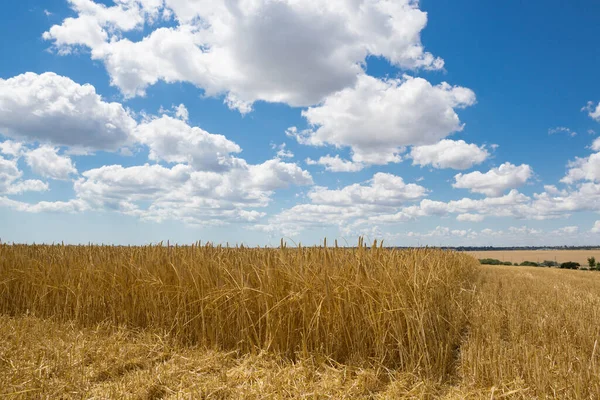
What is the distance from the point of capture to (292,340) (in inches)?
168

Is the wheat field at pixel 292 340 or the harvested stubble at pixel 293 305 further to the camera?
the harvested stubble at pixel 293 305

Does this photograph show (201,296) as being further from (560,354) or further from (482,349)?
(560,354)

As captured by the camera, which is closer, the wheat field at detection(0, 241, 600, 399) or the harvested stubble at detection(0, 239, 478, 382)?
the wheat field at detection(0, 241, 600, 399)

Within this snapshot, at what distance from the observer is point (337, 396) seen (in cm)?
330

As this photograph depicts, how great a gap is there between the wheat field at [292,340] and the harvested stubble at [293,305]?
18 millimetres

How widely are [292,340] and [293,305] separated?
379 mm

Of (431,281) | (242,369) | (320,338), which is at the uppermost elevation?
(431,281)

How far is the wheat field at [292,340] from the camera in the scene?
344cm

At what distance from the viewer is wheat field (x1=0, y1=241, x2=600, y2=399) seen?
344 centimetres

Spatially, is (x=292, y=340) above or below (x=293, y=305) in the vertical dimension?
below

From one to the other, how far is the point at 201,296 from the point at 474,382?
327 cm

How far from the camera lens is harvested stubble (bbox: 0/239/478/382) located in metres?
3.88

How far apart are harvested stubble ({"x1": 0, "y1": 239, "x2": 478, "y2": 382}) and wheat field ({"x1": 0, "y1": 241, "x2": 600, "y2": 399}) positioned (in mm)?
18

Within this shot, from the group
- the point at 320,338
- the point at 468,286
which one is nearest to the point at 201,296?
the point at 320,338
